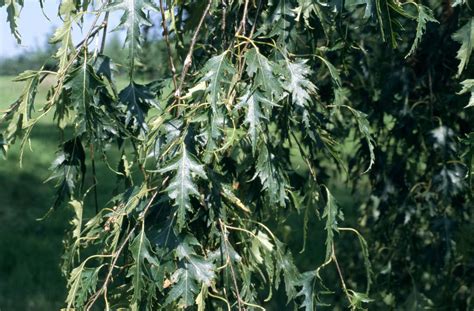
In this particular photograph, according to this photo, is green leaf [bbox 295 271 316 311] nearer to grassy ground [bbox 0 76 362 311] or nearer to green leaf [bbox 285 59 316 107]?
green leaf [bbox 285 59 316 107]

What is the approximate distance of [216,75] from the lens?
176cm

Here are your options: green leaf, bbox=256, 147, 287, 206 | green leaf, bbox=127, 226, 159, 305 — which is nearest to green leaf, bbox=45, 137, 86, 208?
green leaf, bbox=127, 226, 159, 305

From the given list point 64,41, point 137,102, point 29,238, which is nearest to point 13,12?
point 64,41

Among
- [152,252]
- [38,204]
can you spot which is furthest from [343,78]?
[38,204]

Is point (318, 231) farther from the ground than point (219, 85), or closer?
closer

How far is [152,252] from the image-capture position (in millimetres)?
1783

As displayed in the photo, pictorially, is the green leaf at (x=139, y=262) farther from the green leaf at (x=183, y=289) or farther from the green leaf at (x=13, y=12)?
the green leaf at (x=13, y=12)

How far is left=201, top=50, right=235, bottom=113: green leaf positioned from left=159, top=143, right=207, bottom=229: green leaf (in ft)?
0.36

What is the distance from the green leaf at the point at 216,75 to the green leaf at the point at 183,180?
0.11 m

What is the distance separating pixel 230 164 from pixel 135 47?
0.57 metres

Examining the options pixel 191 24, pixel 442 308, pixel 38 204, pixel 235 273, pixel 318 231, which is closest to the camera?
pixel 235 273

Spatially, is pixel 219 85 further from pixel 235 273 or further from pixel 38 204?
pixel 38 204

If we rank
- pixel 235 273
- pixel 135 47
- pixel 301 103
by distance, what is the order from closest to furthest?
pixel 135 47 < pixel 301 103 < pixel 235 273

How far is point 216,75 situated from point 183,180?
0.22m
